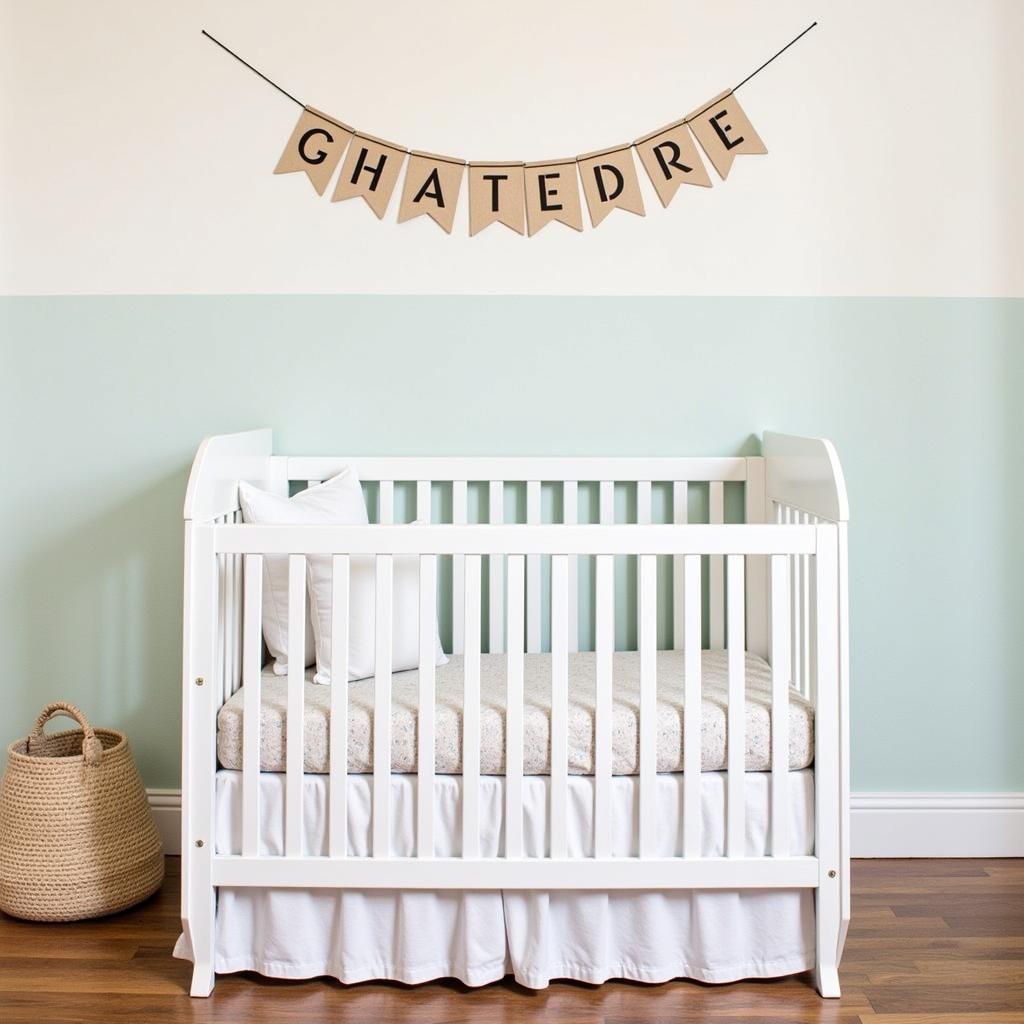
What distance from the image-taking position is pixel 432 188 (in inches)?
93.4

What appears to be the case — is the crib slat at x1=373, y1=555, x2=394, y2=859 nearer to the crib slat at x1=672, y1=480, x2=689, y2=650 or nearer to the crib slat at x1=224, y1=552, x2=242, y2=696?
the crib slat at x1=224, y1=552, x2=242, y2=696

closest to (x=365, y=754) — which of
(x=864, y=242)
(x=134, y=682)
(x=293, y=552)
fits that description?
(x=293, y=552)

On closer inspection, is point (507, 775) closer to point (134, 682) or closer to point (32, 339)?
point (134, 682)

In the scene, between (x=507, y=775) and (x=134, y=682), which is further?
(x=134, y=682)

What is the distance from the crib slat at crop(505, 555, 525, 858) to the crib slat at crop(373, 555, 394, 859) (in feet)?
0.63

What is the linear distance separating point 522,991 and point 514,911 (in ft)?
0.41

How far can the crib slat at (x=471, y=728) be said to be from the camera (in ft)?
5.87

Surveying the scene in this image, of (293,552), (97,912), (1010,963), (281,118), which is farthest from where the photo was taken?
(281,118)

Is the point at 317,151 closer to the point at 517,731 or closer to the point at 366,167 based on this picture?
the point at 366,167

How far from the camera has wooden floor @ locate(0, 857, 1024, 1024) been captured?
5.64 feet

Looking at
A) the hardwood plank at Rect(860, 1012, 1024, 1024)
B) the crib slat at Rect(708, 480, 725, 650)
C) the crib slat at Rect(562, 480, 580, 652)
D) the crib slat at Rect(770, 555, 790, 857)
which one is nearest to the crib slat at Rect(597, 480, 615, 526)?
the crib slat at Rect(562, 480, 580, 652)

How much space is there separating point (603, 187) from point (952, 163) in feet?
2.45

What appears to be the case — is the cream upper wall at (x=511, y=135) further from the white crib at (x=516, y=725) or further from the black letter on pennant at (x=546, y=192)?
the white crib at (x=516, y=725)

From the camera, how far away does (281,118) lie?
2.37m
